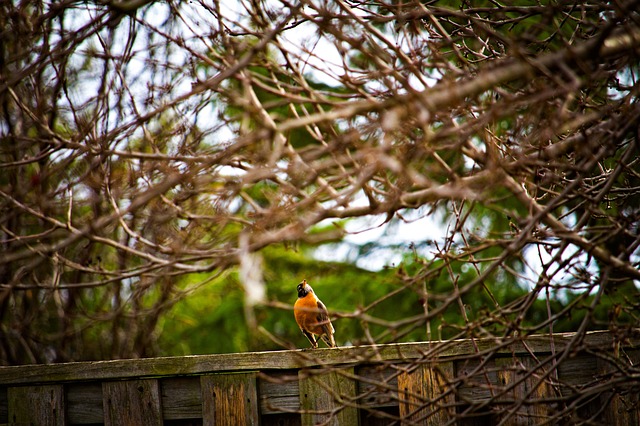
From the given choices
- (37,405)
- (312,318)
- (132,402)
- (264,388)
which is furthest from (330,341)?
(37,405)

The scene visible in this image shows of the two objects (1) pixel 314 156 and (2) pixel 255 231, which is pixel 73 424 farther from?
(1) pixel 314 156

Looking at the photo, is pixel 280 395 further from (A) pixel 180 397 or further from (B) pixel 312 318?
(B) pixel 312 318

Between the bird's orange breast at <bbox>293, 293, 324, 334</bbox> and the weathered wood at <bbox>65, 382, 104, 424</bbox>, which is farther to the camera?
the bird's orange breast at <bbox>293, 293, 324, 334</bbox>

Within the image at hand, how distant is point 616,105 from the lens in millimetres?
2932

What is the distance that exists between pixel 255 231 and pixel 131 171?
128 centimetres

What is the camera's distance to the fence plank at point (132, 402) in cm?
348

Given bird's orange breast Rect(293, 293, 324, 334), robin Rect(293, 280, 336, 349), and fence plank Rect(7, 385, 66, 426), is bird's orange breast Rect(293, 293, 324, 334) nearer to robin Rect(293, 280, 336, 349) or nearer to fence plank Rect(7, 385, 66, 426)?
robin Rect(293, 280, 336, 349)

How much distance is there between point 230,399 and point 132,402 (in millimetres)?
533

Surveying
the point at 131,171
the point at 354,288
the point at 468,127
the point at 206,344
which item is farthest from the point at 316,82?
the point at 468,127

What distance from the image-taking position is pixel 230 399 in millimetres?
3414

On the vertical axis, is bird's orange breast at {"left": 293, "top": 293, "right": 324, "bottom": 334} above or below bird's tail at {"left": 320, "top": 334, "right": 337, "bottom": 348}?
above

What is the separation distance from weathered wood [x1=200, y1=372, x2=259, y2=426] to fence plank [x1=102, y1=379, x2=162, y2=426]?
264 mm

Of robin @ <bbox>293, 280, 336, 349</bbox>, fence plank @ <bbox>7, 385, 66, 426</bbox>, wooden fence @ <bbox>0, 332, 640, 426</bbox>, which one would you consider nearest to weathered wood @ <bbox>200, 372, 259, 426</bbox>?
wooden fence @ <bbox>0, 332, 640, 426</bbox>

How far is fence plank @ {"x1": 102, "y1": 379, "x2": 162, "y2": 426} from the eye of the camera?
3.48 m
